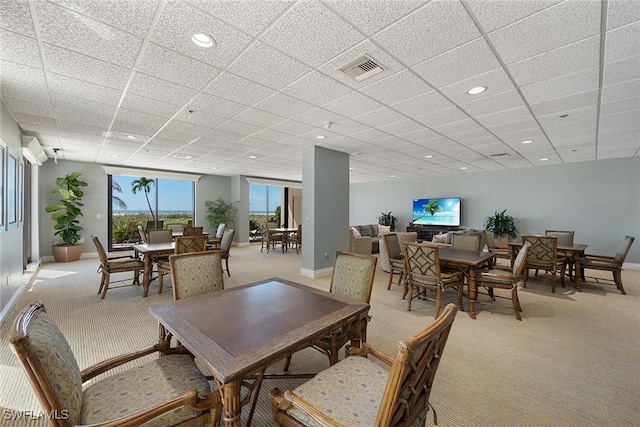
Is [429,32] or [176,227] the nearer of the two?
[429,32]

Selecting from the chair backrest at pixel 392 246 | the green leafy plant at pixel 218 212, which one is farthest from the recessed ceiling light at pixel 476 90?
the green leafy plant at pixel 218 212

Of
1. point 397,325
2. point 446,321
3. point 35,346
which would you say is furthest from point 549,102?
point 35,346

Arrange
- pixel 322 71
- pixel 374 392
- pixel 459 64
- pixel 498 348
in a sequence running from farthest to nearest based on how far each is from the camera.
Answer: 1. pixel 498 348
2. pixel 322 71
3. pixel 459 64
4. pixel 374 392

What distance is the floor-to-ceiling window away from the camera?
820 cm

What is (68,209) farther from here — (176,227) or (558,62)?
(558,62)

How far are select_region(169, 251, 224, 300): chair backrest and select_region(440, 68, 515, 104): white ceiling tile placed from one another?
2.87 metres

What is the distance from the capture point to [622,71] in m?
2.47

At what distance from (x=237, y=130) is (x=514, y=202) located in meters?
7.98

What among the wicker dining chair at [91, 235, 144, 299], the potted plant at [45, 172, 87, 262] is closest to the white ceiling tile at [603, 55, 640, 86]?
the wicker dining chair at [91, 235, 144, 299]

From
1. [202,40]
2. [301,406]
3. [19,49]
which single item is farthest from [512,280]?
[19,49]

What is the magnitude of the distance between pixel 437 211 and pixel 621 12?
798cm

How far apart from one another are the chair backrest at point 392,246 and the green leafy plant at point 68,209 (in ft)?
24.3

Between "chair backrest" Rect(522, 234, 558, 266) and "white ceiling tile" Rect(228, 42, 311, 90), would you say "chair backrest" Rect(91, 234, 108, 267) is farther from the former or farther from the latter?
"chair backrest" Rect(522, 234, 558, 266)

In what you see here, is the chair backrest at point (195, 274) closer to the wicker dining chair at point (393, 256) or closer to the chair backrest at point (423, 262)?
the chair backrest at point (423, 262)
